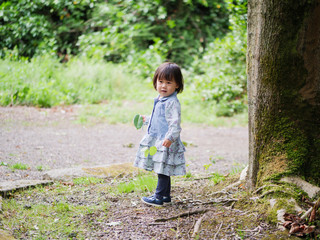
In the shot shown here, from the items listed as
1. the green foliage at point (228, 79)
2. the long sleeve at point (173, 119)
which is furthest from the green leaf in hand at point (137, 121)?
the green foliage at point (228, 79)

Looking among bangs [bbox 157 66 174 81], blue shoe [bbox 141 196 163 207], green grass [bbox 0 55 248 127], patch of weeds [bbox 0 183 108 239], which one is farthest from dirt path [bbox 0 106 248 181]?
bangs [bbox 157 66 174 81]

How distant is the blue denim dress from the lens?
316 centimetres

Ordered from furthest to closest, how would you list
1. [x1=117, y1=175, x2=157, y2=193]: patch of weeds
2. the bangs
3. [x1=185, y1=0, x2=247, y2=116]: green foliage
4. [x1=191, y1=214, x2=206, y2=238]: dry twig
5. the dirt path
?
1. [x1=185, y1=0, x2=247, y2=116]: green foliage
2. the dirt path
3. [x1=117, y1=175, x2=157, y2=193]: patch of weeds
4. the bangs
5. [x1=191, y1=214, x2=206, y2=238]: dry twig

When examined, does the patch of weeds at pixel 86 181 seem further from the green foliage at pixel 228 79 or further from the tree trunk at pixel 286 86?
the green foliage at pixel 228 79

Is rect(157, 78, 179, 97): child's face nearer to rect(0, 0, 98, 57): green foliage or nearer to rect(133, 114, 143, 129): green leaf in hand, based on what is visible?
rect(133, 114, 143, 129): green leaf in hand

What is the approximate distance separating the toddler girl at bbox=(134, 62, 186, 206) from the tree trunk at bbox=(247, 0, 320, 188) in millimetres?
742

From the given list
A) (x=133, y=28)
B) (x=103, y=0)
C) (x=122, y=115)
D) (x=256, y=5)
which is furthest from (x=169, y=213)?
(x=103, y=0)

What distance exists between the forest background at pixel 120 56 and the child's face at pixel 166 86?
477cm

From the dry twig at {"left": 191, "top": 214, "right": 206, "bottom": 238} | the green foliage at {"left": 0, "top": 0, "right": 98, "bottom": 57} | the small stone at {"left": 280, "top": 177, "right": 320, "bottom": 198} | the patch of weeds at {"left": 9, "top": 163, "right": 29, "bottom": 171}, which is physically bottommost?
the patch of weeds at {"left": 9, "top": 163, "right": 29, "bottom": 171}

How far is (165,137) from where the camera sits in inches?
123

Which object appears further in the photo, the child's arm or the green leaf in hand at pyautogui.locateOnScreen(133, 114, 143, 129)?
the green leaf in hand at pyautogui.locateOnScreen(133, 114, 143, 129)

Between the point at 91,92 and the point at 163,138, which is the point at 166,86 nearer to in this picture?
the point at 163,138

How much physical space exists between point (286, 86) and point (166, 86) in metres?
1.12

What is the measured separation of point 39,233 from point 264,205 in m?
1.89
